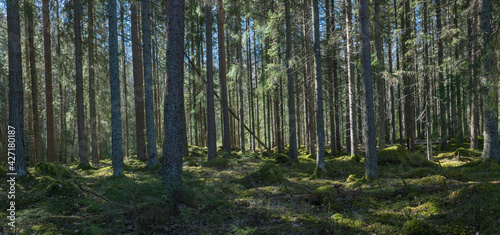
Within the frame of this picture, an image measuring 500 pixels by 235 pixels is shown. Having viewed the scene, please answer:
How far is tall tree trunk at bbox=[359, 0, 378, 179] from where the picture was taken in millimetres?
8719

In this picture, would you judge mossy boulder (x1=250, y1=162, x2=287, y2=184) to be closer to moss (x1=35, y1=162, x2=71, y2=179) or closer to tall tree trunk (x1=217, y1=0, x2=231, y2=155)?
tall tree trunk (x1=217, y1=0, x2=231, y2=155)

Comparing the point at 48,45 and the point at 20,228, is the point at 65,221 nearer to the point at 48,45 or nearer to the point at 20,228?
the point at 20,228

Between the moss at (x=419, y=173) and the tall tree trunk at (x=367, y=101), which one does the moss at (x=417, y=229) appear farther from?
the moss at (x=419, y=173)

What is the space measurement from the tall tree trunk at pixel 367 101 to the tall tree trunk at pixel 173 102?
20.0ft

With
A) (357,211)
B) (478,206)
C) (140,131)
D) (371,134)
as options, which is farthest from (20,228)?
(140,131)

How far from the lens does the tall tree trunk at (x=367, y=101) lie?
872 centimetres

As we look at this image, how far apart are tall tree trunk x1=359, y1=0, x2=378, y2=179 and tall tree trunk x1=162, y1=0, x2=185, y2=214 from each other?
20.0ft

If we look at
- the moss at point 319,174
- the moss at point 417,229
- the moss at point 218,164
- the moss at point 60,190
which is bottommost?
the moss at point 319,174

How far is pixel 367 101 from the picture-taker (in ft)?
28.6

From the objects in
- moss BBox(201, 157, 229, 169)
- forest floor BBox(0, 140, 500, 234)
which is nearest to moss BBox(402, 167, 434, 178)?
forest floor BBox(0, 140, 500, 234)

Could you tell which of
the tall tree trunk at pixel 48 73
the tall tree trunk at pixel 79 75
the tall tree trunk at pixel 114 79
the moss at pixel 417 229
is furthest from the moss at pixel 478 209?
the tall tree trunk at pixel 48 73

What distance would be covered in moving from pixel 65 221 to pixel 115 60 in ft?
21.3

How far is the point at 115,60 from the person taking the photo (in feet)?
32.4

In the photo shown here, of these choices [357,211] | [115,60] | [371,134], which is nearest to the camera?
[357,211]
